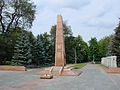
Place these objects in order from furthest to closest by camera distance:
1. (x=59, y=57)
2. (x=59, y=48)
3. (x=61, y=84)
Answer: (x=59, y=48) < (x=59, y=57) < (x=61, y=84)

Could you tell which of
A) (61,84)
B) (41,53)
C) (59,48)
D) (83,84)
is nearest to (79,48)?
(41,53)

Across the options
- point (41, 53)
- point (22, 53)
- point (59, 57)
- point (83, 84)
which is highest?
point (41, 53)

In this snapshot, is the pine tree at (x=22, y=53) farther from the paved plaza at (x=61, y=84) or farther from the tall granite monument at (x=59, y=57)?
the paved plaza at (x=61, y=84)

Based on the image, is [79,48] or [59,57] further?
[79,48]

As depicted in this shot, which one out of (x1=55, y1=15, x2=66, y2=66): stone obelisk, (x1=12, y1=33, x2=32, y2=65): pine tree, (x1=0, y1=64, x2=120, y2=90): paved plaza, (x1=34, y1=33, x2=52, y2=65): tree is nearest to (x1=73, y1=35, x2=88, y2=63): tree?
(x1=34, y1=33, x2=52, y2=65): tree

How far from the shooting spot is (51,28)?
5756 cm

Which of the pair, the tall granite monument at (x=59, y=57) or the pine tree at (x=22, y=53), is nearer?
the tall granite monument at (x=59, y=57)

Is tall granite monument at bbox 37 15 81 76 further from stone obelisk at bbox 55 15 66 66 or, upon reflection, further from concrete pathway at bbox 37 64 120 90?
concrete pathway at bbox 37 64 120 90

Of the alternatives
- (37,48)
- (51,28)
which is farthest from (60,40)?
(51,28)

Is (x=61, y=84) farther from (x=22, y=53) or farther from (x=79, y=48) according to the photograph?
(x=79, y=48)

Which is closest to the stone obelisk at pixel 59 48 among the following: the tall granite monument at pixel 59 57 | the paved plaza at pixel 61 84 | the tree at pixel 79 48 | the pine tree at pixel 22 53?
the tall granite monument at pixel 59 57

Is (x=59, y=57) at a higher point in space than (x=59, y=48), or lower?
lower

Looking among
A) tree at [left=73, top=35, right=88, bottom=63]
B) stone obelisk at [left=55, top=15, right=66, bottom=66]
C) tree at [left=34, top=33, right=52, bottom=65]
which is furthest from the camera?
tree at [left=73, top=35, right=88, bottom=63]

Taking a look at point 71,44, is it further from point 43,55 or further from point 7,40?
point 7,40
